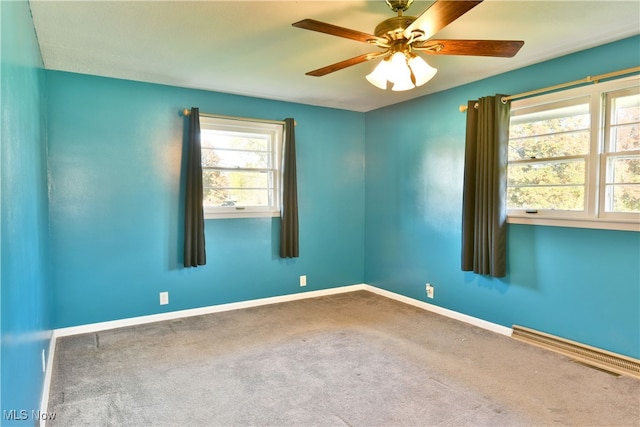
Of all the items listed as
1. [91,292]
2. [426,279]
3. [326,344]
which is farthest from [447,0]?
[91,292]

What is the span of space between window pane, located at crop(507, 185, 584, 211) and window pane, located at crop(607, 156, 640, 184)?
21 cm

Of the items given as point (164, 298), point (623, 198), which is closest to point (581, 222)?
point (623, 198)

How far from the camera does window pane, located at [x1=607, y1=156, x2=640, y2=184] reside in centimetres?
261

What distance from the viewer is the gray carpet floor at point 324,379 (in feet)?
7.05

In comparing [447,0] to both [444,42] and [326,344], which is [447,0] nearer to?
[444,42]

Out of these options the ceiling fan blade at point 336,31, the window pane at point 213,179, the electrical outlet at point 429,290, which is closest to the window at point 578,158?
the electrical outlet at point 429,290

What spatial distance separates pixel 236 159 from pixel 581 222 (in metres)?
3.26

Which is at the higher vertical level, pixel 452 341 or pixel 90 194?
pixel 90 194

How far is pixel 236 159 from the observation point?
4168mm

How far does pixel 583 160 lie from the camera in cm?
290

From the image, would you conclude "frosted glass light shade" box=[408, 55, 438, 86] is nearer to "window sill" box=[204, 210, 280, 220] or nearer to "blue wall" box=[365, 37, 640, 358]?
"blue wall" box=[365, 37, 640, 358]

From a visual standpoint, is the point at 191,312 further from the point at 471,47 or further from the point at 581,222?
the point at 581,222

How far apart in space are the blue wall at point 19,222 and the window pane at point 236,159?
1715 millimetres

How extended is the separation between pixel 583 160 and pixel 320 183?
8.97 ft
